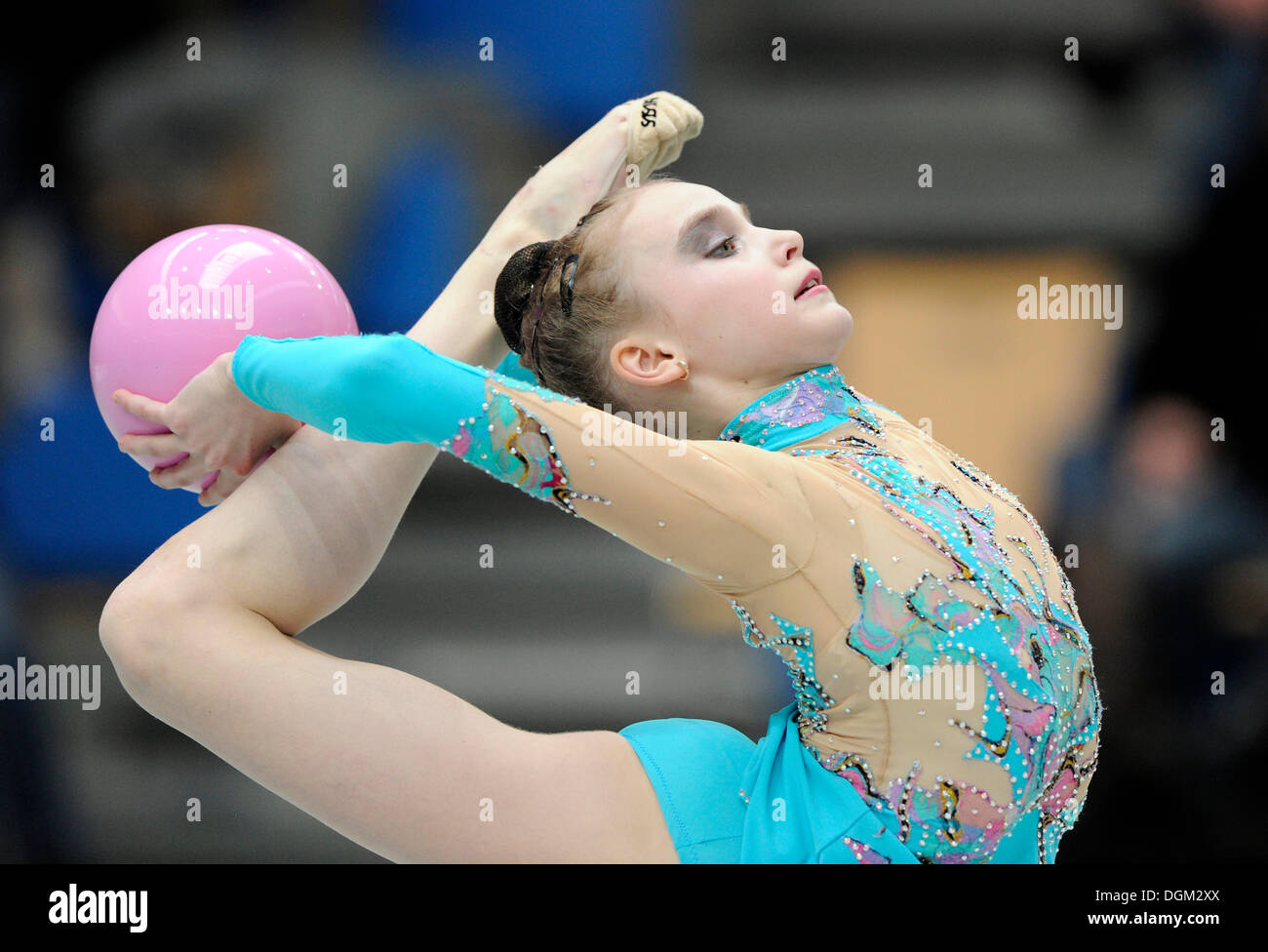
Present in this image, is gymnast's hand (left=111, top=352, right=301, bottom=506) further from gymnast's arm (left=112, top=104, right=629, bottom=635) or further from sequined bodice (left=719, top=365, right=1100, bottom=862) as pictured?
sequined bodice (left=719, top=365, right=1100, bottom=862)

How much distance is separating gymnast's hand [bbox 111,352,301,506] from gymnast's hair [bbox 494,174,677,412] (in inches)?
11.5

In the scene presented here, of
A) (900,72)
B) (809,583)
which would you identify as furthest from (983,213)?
(809,583)

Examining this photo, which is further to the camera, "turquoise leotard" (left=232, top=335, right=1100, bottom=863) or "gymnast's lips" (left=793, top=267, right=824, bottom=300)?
"gymnast's lips" (left=793, top=267, right=824, bottom=300)

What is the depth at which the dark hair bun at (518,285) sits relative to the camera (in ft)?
5.32

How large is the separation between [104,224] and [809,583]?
6.98 feet

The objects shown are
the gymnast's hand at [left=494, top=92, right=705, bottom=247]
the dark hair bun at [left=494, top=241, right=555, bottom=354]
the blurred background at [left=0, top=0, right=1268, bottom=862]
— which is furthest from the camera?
the blurred background at [left=0, top=0, right=1268, bottom=862]

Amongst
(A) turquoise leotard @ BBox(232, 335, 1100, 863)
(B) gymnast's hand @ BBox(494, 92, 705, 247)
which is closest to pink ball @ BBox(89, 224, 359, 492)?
(A) turquoise leotard @ BBox(232, 335, 1100, 863)

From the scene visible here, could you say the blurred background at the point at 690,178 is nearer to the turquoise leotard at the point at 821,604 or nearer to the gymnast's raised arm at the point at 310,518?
the gymnast's raised arm at the point at 310,518

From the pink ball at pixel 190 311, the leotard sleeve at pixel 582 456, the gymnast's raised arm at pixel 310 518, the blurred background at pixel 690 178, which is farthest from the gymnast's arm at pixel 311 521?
the blurred background at pixel 690 178

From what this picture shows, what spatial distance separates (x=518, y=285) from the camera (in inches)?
63.8

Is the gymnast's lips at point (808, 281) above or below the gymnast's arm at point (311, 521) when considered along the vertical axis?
above

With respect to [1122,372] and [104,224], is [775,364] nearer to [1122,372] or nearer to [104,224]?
[1122,372]

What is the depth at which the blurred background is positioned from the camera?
8.66 ft

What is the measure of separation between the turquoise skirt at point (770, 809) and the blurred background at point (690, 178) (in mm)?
1220
